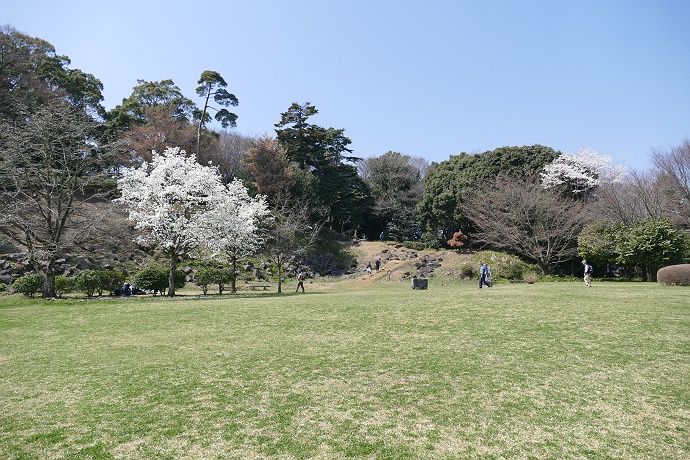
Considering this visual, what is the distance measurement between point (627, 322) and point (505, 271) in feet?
61.7

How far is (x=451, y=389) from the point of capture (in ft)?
20.3

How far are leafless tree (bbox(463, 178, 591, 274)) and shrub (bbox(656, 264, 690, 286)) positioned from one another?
9.41 metres

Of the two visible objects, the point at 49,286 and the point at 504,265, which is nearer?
the point at 49,286

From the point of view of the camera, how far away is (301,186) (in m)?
39.1

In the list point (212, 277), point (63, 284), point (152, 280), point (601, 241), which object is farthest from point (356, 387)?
point (601, 241)

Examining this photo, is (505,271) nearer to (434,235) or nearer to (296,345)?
(434,235)

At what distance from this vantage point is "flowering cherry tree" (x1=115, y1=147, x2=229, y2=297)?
65.8ft

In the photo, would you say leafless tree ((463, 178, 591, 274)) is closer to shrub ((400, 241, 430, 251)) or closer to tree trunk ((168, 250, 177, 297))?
shrub ((400, 241, 430, 251))

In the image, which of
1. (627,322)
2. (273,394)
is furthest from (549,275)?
(273,394)

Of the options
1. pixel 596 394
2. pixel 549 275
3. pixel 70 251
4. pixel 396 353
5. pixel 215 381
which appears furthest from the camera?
pixel 549 275

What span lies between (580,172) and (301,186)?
23623 millimetres

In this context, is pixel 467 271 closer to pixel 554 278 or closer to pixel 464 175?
pixel 554 278

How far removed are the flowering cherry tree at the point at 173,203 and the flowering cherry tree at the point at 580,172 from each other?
25.3 m

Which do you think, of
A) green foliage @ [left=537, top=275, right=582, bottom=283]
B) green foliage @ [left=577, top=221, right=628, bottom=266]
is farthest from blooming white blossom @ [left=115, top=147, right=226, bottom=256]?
green foliage @ [left=577, top=221, right=628, bottom=266]
